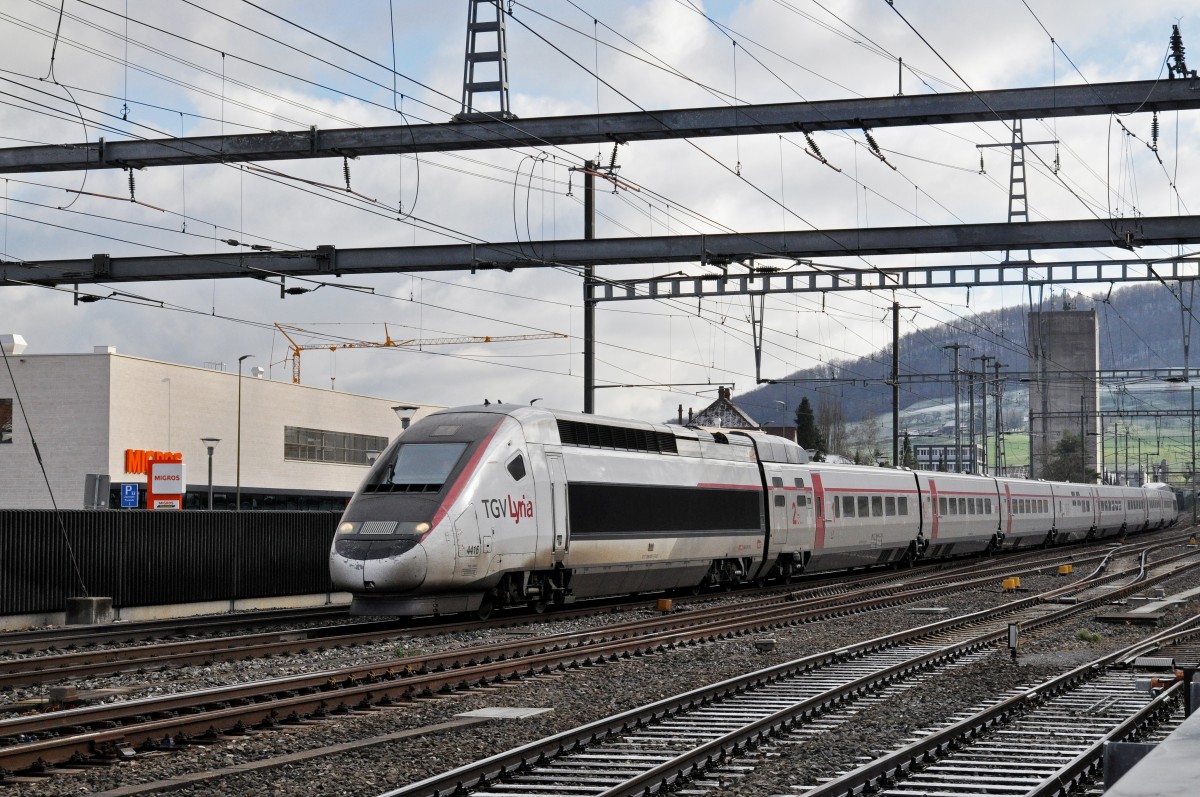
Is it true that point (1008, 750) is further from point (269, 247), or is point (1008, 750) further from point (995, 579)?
point (995, 579)

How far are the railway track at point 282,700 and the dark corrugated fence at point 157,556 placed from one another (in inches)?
376

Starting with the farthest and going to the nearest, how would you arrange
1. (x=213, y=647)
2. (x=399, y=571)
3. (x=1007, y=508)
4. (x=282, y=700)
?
(x=1007, y=508)
(x=399, y=571)
(x=213, y=647)
(x=282, y=700)

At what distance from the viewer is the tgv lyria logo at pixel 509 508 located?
70.2ft

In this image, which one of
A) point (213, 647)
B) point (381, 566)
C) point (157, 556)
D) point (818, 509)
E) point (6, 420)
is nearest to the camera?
point (213, 647)

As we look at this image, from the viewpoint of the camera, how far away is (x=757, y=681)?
1520 centimetres

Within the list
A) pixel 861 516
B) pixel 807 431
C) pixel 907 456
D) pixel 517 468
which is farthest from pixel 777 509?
pixel 807 431

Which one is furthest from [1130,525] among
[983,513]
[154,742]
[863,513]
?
[154,742]

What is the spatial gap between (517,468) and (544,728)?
10.3 metres

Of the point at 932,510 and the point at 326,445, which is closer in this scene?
the point at 932,510

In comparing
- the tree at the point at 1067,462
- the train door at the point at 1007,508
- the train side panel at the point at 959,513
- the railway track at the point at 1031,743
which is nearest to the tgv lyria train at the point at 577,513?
the train side panel at the point at 959,513

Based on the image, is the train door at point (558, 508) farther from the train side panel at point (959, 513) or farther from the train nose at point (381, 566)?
the train side panel at point (959, 513)

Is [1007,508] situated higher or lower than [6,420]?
lower

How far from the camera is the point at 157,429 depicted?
56.9 meters

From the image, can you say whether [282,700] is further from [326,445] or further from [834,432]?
[834,432]
